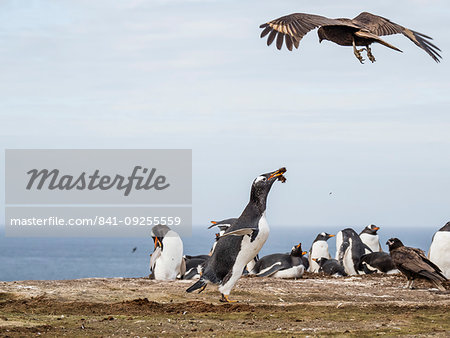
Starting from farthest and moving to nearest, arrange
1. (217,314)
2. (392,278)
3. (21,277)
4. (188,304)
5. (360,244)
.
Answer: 1. (21,277)
2. (360,244)
3. (392,278)
4. (188,304)
5. (217,314)

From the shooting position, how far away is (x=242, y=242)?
12125mm

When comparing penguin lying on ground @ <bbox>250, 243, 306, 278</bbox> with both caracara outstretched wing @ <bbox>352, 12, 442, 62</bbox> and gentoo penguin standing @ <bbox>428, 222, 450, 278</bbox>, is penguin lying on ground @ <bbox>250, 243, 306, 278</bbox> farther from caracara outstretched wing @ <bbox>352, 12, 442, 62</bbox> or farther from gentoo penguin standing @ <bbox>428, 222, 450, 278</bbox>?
caracara outstretched wing @ <bbox>352, 12, 442, 62</bbox>

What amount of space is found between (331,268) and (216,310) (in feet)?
35.6

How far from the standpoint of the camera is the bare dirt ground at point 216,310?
9.77 meters

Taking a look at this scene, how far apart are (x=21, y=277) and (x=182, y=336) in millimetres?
98899

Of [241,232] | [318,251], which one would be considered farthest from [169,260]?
[318,251]

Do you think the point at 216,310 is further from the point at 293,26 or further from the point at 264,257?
the point at 264,257

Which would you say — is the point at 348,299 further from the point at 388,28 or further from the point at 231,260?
the point at 388,28

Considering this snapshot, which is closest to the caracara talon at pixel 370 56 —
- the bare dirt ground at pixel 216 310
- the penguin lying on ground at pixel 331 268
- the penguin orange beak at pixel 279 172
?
the penguin orange beak at pixel 279 172

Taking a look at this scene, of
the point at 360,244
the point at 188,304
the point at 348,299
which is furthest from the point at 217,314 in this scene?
the point at 360,244

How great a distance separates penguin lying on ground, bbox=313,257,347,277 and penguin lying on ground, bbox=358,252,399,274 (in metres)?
0.61

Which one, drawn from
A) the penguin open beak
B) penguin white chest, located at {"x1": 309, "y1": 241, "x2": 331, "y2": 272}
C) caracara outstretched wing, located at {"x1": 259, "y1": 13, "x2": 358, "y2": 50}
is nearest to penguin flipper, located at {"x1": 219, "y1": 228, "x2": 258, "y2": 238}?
the penguin open beak

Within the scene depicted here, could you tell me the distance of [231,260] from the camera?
12.2 m

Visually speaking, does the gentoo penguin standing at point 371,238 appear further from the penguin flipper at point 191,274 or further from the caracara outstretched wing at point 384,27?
the caracara outstretched wing at point 384,27
